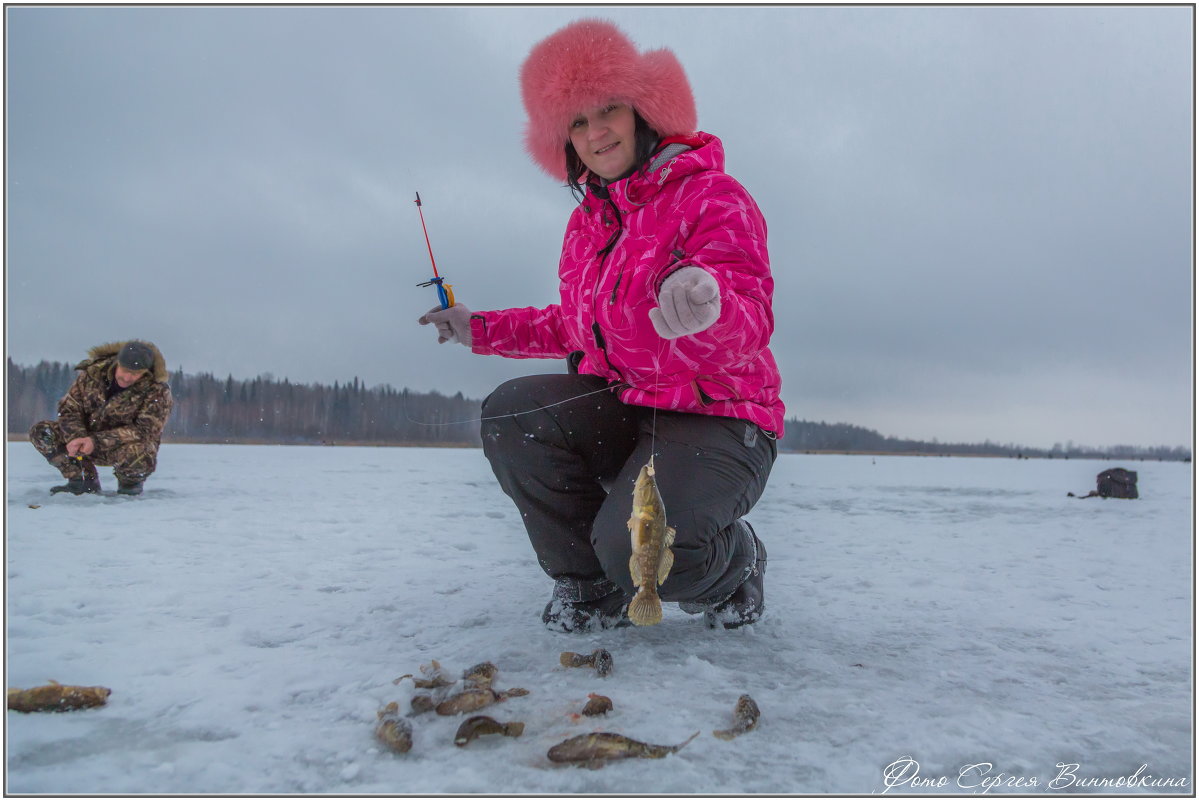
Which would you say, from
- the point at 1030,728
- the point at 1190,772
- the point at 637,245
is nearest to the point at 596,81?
the point at 637,245

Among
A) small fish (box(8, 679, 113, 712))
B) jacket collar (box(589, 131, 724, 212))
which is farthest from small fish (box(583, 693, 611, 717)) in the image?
jacket collar (box(589, 131, 724, 212))

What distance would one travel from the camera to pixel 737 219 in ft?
8.55

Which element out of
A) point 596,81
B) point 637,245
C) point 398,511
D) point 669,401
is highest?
point 596,81

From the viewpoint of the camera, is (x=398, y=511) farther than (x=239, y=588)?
Yes

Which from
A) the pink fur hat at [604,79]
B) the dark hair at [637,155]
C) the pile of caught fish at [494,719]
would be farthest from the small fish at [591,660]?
the pink fur hat at [604,79]

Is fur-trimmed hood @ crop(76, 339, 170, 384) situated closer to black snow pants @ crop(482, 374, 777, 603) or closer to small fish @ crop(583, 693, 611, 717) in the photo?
black snow pants @ crop(482, 374, 777, 603)

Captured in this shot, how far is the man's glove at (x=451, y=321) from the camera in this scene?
329 centimetres

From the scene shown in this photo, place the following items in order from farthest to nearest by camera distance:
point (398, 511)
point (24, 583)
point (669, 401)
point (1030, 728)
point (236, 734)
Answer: point (398, 511), point (24, 583), point (669, 401), point (1030, 728), point (236, 734)

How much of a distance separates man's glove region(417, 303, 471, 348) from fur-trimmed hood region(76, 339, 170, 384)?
5077 millimetres

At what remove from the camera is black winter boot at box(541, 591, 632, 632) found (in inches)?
108

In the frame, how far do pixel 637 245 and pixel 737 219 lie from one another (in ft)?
1.32

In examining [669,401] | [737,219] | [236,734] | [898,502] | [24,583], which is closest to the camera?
[236,734]

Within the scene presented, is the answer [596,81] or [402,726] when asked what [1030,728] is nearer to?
[402,726]

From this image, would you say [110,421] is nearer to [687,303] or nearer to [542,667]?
[542,667]
